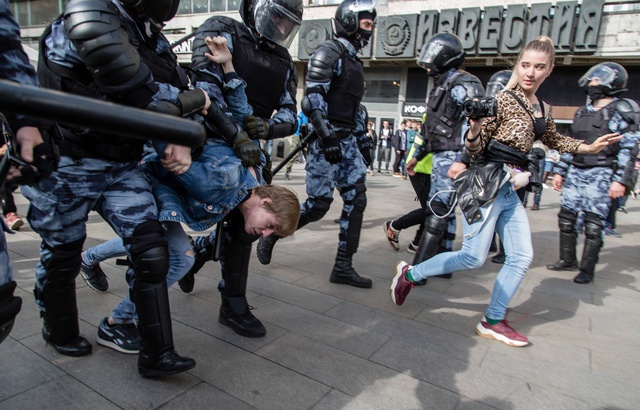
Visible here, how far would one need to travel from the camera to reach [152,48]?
6.48ft

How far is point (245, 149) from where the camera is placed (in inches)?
86.8

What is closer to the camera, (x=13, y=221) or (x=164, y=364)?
(x=164, y=364)

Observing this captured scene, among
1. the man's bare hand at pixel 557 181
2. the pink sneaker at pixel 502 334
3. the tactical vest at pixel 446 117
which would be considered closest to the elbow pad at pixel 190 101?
the pink sneaker at pixel 502 334

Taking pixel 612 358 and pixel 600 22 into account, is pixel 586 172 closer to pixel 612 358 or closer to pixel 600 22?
pixel 612 358

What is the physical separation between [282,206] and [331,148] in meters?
1.23

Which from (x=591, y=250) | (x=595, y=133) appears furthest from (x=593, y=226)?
(x=595, y=133)

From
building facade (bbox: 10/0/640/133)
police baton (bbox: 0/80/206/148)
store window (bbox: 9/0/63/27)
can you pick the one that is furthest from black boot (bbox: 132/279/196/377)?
store window (bbox: 9/0/63/27)

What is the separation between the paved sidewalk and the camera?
6.19ft

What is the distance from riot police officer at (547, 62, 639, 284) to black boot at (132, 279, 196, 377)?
372 centimetres

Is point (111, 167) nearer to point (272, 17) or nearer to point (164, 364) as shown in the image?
point (164, 364)

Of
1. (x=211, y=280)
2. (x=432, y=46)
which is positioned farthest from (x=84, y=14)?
(x=432, y=46)

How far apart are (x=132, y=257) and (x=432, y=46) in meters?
3.09

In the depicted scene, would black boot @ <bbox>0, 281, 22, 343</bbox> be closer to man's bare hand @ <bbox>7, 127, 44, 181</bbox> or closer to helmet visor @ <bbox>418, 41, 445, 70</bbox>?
man's bare hand @ <bbox>7, 127, 44, 181</bbox>

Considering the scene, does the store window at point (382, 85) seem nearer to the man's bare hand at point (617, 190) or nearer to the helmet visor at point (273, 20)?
the man's bare hand at point (617, 190)
